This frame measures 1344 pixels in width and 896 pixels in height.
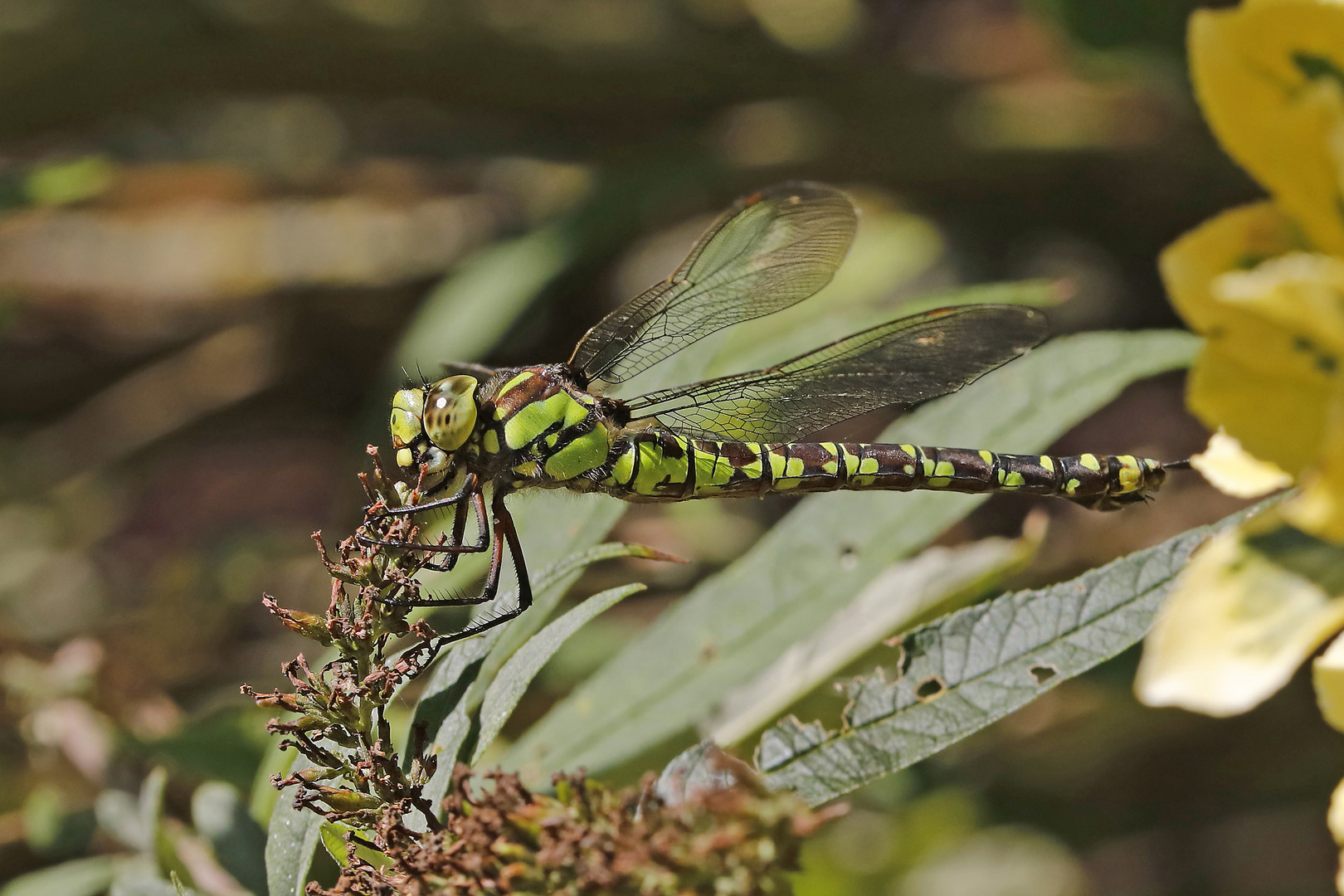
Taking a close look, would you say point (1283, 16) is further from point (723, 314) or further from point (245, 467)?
point (245, 467)

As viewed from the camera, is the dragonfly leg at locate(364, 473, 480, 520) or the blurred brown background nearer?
the dragonfly leg at locate(364, 473, 480, 520)

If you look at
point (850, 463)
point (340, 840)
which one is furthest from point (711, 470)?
point (340, 840)

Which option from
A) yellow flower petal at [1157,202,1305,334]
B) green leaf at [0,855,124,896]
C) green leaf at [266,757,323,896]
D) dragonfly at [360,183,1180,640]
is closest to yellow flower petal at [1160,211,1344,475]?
yellow flower petal at [1157,202,1305,334]

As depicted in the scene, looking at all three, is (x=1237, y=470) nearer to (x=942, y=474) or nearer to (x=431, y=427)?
(x=942, y=474)

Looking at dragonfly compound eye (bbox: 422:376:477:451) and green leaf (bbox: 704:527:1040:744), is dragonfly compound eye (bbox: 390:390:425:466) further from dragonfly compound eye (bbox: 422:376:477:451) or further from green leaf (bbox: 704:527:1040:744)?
green leaf (bbox: 704:527:1040:744)

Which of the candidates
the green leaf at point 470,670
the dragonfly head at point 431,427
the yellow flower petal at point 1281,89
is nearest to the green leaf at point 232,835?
the green leaf at point 470,670

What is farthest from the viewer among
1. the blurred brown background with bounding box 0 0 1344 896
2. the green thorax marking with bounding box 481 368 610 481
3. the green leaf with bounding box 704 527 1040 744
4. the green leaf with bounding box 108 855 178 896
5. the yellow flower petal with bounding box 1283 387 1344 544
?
the blurred brown background with bounding box 0 0 1344 896
